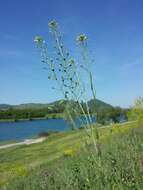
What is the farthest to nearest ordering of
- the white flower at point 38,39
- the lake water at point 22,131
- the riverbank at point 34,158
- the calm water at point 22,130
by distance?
1. the calm water at point 22,130
2. the lake water at point 22,131
3. the riverbank at point 34,158
4. the white flower at point 38,39

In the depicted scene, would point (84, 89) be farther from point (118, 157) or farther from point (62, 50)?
point (118, 157)

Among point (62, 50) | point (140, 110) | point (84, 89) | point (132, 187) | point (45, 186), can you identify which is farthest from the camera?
point (140, 110)

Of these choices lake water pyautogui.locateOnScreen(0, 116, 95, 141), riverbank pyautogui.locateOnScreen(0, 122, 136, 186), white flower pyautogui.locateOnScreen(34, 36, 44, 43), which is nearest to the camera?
white flower pyautogui.locateOnScreen(34, 36, 44, 43)

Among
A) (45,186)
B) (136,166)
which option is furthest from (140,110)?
(136,166)

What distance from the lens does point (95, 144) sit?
11.9ft

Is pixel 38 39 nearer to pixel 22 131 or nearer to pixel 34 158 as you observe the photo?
pixel 34 158

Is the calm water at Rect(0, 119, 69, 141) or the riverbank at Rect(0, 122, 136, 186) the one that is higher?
the calm water at Rect(0, 119, 69, 141)

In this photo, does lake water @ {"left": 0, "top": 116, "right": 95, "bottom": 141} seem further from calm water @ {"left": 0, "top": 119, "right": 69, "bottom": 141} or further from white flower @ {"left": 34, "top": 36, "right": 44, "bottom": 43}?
white flower @ {"left": 34, "top": 36, "right": 44, "bottom": 43}

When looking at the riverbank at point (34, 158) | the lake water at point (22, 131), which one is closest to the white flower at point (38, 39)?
the riverbank at point (34, 158)

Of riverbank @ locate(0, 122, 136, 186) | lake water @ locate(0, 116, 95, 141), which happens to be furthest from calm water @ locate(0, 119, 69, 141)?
riverbank @ locate(0, 122, 136, 186)

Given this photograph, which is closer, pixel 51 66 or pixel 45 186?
pixel 51 66

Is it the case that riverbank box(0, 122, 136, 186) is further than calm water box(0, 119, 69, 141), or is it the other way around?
calm water box(0, 119, 69, 141)

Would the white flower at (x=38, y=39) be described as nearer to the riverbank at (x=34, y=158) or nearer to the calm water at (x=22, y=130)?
the riverbank at (x=34, y=158)

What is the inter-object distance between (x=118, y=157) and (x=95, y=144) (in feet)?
11.4
